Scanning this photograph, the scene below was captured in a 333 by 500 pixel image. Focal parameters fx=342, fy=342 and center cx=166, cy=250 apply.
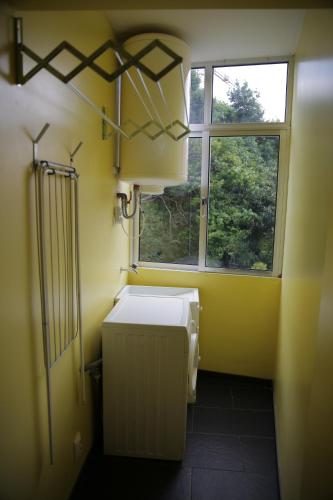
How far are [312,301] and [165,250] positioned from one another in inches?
69.6

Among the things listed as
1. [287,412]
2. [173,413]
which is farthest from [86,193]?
[287,412]

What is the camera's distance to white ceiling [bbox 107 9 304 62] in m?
2.04

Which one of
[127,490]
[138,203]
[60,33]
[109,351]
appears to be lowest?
[127,490]

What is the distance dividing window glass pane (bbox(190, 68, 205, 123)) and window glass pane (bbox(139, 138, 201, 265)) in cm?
18

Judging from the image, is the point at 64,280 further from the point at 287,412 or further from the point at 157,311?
the point at 287,412

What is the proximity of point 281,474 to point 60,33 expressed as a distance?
2460mm

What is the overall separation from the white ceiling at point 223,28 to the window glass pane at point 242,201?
0.63 meters

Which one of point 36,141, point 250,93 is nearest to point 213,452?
point 36,141

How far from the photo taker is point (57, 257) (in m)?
1.52

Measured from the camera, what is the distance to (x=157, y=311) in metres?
2.17

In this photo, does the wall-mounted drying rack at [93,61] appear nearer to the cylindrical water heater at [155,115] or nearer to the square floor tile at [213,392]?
the cylindrical water heater at [155,115]

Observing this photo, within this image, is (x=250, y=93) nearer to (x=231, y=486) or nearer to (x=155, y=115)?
(x=155, y=115)

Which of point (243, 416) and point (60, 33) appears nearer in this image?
point (60, 33)

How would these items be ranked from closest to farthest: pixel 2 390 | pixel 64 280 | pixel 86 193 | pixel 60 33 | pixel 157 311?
pixel 2 390 < pixel 60 33 < pixel 64 280 < pixel 86 193 < pixel 157 311
